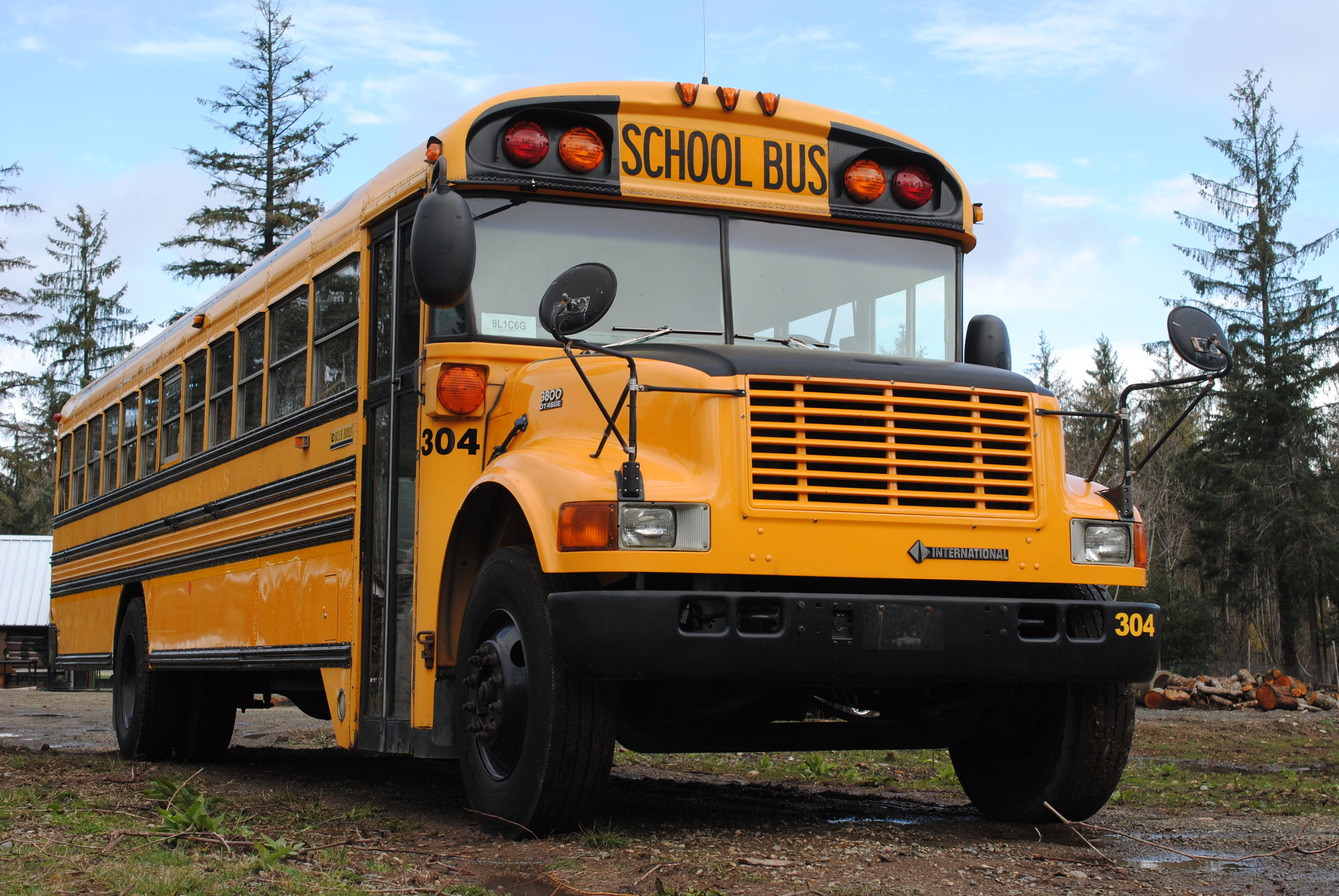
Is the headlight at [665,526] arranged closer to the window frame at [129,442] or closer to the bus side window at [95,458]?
the window frame at [129,442]

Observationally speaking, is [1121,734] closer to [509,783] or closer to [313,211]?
[509,783]

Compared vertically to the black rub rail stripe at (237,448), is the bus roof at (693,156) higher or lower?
higher

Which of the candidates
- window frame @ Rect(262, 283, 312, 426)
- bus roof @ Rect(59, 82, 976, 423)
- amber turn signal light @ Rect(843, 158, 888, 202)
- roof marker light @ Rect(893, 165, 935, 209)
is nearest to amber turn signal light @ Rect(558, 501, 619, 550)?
bus roof @ Rect(59, 82, 976, 423)

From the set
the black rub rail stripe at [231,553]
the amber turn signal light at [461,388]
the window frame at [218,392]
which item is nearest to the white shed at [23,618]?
the black rub rail stripe at [231,553]

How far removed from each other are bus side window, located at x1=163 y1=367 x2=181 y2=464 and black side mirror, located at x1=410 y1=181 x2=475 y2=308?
4.60 metres

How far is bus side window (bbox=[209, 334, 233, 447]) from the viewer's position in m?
7.83

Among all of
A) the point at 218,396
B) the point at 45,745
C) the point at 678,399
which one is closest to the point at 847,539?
the point at 678,399

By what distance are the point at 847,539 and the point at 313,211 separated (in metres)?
30.8

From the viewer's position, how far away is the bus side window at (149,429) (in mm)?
9180

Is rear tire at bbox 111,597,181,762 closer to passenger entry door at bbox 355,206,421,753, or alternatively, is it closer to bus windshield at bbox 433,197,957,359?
passenger entry door at bbox 355,206,421,753

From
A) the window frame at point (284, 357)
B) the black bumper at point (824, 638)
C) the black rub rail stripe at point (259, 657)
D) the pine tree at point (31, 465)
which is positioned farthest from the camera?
the pine tree at point (31, 465)

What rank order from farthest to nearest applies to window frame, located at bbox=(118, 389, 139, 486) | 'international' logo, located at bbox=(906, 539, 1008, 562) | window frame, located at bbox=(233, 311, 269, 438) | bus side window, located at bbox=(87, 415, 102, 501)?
bus side window, located at bbox=(87, 415, 102, 501), window frame, located at bbox=(118, 389, 139, 486), window frame, located at bbox=(233, 311, 269, 438), 'international' logo, located at bbox=(906, 539, 1008, 562)

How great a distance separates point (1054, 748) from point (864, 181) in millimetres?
2312

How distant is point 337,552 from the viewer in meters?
6.05
